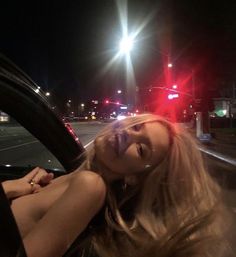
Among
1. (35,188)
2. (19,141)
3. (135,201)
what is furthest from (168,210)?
(19,141)

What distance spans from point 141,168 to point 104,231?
0.26 m

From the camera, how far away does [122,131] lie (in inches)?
85.0

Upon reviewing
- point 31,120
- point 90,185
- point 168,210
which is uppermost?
point 31,120

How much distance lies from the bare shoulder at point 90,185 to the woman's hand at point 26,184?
1.27 ft

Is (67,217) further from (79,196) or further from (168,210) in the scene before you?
(168,210)

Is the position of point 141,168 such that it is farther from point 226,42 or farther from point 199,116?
point 199,116

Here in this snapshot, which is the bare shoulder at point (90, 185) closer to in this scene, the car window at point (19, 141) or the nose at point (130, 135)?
the nose at point (130, 135)

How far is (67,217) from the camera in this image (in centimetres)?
181

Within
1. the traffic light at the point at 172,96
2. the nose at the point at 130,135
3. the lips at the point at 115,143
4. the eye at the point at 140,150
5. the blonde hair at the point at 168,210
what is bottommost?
the blonde hair at the point at 168,210

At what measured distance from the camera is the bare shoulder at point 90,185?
1.88 m

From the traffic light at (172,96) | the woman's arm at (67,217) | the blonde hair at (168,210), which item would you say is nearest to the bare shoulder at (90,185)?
the woman's arm at (67,217)

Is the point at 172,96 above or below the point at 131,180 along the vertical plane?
above

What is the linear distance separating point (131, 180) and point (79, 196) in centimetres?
33

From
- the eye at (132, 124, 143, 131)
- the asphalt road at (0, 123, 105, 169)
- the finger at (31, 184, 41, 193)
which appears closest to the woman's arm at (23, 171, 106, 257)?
the eye at (132, 124, 143, 131)
